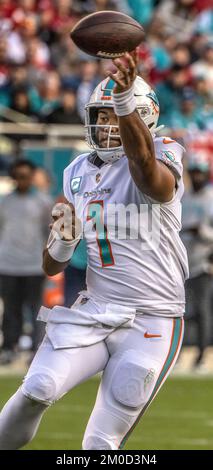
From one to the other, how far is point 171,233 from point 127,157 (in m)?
0.44

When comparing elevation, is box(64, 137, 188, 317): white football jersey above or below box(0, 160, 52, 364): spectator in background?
below

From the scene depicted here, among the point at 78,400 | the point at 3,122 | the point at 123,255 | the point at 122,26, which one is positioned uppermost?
the point at 3,122

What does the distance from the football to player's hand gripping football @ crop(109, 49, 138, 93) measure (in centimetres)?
8

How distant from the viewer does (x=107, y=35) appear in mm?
4195

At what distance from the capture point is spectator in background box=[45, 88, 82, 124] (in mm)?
12578

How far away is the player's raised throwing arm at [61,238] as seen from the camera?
450cm

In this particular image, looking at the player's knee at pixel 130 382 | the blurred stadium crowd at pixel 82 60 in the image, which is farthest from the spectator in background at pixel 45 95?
the player's knee at pixel 130 382

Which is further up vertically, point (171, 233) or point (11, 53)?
point (11, 53)

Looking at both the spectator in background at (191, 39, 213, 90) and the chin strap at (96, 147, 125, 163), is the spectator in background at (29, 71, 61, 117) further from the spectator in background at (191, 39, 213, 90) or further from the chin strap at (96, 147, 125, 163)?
the chin strap at (96, 147, 125, 163)

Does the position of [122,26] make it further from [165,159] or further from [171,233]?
[171,233]

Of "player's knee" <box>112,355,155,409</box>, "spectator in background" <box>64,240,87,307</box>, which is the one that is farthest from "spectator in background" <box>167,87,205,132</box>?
"player's knee" <box>112,355,155,409</box>

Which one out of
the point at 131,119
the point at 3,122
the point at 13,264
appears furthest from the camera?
the point at 3,122

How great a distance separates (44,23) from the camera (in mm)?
14586

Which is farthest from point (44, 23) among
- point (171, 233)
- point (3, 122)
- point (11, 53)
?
point (171, 233)
